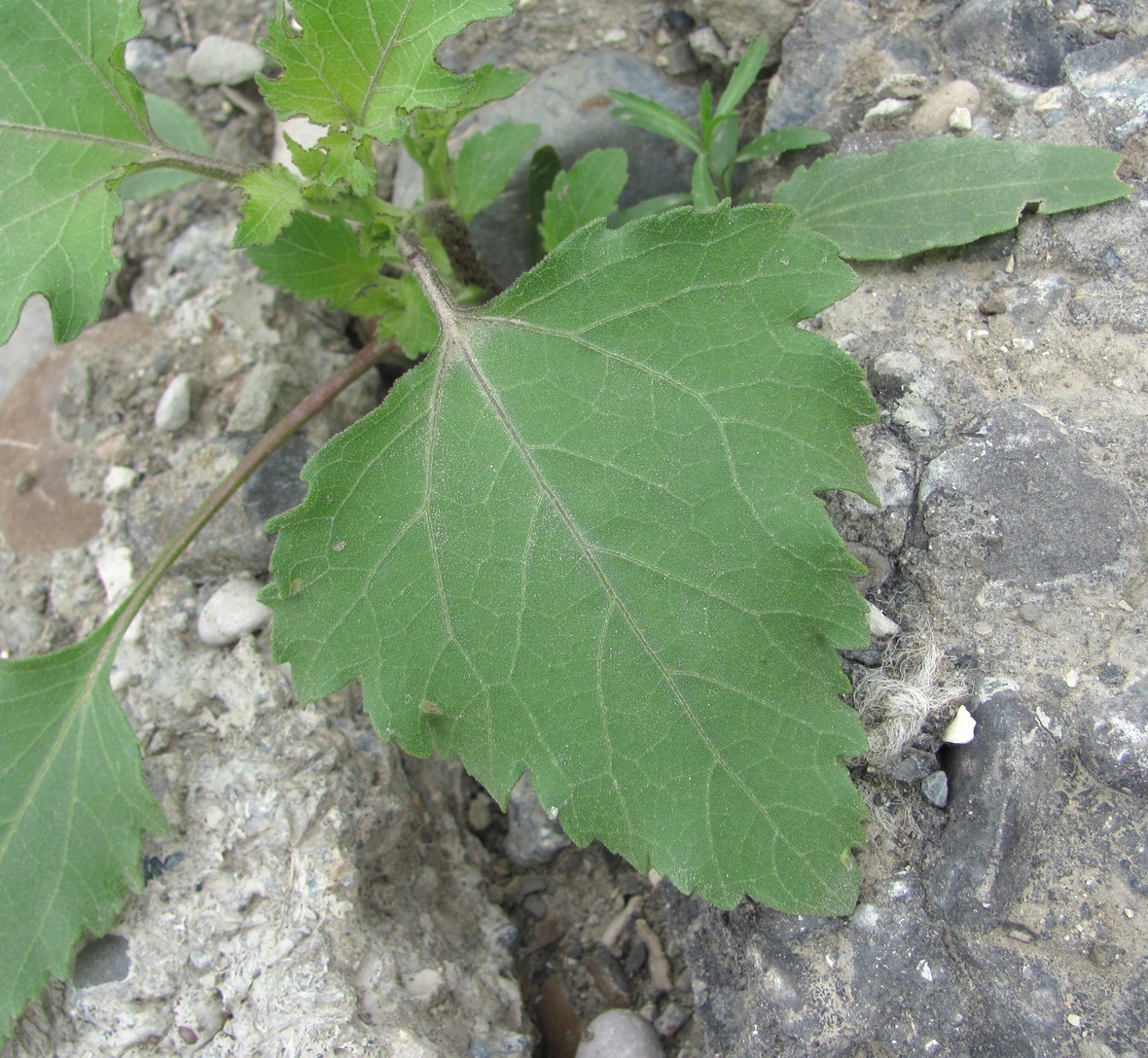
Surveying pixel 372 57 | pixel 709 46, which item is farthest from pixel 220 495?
pixel 709 46

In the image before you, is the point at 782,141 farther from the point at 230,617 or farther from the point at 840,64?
the point at 230,617

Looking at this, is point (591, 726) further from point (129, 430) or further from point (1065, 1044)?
point (129, 430)

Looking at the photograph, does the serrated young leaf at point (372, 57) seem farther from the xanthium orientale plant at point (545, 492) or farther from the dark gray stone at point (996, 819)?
the dark gray stone at point (996, 819)

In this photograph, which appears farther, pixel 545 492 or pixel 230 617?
pixel 230 617

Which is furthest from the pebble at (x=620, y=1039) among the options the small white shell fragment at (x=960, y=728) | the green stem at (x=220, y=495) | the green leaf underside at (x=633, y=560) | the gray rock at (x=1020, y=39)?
the gray rock at (x=1020, y=39)

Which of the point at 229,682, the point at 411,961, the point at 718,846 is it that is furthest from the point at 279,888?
the point at 718,846

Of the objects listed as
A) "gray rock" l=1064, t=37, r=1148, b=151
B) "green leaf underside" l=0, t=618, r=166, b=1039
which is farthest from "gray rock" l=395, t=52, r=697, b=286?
"green leaf underside" l=0, t=618, r=166, b=1039
